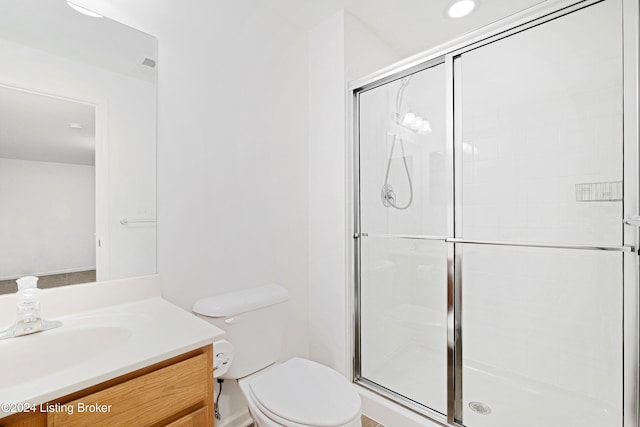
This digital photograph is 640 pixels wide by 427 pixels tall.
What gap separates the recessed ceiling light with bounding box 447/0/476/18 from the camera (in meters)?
1.77

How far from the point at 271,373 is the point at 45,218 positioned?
42.8 inches

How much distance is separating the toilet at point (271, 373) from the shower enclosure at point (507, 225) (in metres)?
0.57

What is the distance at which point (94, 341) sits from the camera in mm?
1021

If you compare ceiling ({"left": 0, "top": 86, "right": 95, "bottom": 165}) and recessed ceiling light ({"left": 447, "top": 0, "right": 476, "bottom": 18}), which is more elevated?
recessed ceiling light ({"left": 447, "top": 0, "right": 476, "bottom": 18})

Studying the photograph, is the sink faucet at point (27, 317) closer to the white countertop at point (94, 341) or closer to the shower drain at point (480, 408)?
the white countertop at point (94, 341)

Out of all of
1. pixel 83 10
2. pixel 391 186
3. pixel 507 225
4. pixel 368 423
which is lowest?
pixel 368 423

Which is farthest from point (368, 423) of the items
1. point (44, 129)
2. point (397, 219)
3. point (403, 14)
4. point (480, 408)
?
point (403, 14)

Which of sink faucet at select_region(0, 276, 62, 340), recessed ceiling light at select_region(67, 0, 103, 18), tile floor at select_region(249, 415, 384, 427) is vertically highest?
recessed ceiling light at select_region(67, 0, 103, 18)

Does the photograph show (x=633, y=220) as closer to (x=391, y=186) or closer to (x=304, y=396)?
(x=391, y=186)

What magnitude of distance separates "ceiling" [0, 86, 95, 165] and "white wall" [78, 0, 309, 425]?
263 mm

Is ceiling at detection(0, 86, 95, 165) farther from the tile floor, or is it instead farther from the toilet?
the tile floor

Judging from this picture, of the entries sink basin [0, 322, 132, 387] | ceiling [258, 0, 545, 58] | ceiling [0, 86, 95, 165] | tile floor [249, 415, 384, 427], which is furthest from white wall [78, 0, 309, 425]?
tile floor [249, 415, 384, 427]

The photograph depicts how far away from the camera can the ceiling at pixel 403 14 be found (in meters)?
1.78

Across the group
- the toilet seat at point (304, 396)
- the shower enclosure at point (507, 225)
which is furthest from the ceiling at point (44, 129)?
the shower enclosure at point (507, 225)
